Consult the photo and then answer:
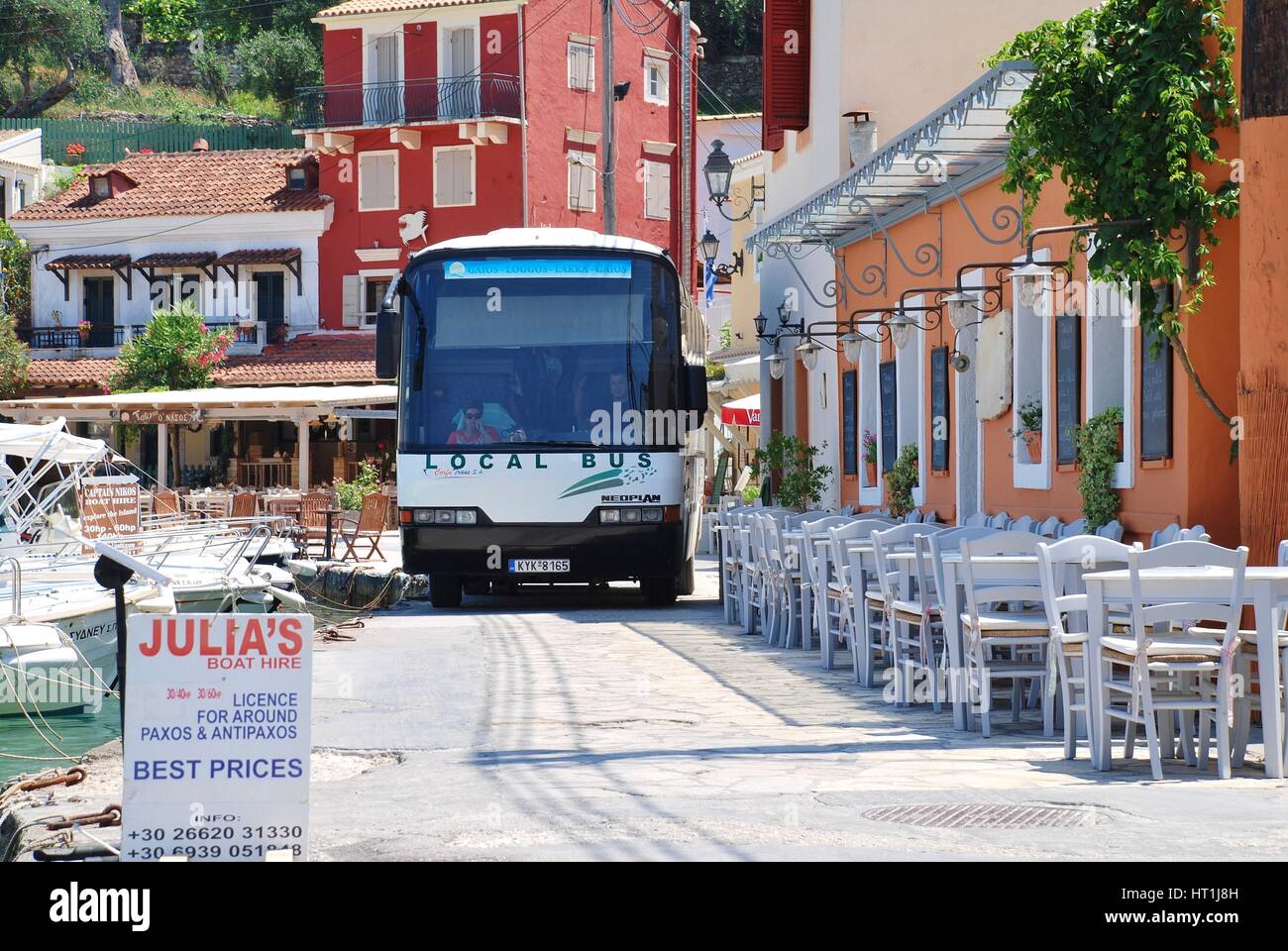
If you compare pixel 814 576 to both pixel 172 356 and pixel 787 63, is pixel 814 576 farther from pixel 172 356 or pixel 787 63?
pixel 172 356

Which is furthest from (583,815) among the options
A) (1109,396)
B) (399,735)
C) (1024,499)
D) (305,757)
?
(1024,499)

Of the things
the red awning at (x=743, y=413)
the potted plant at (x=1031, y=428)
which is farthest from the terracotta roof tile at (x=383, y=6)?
the potted plant at (x=1031, y=428)

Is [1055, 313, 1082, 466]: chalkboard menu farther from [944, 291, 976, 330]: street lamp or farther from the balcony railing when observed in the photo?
the balcony railing

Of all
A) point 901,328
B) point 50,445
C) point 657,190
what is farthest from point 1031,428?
point 657,190

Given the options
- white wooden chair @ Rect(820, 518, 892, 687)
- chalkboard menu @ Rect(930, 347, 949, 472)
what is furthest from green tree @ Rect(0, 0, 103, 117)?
white wooden chair @ Rect(820, 518, 892, 687)

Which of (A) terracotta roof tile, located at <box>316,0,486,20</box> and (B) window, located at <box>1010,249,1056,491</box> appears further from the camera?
(A) terracotta roof tile, located at <box>316,0,486,20</box>

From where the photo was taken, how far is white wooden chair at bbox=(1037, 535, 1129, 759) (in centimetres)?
949

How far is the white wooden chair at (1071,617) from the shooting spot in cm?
949

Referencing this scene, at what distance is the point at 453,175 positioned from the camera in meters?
49.4

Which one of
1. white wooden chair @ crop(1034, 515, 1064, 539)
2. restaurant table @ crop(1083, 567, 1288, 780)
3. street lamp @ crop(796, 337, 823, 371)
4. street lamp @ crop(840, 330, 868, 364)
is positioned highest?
street lamp @ crop(796, 337, 823, 371)

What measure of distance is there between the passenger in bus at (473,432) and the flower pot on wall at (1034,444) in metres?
5.74

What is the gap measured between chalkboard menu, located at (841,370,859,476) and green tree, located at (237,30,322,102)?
56.7 metres

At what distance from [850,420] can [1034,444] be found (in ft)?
24.4

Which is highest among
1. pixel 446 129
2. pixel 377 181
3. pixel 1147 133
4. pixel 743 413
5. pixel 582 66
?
pixel 582 66
